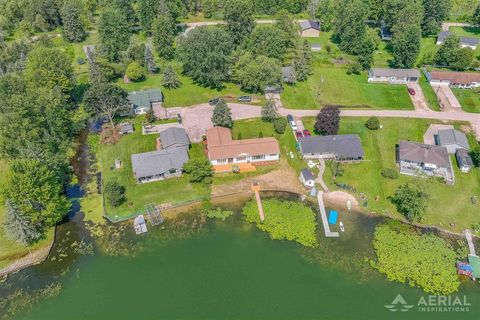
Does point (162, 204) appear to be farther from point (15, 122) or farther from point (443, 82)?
point (443, 82)

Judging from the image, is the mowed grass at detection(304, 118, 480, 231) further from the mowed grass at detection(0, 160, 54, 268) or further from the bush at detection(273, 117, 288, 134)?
the mowed grass at detection(0, 160, 54, 268)

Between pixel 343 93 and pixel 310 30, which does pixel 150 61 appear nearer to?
pixel 343 93

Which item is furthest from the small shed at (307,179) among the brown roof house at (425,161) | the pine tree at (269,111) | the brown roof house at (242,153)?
the pine tree at (269,111)

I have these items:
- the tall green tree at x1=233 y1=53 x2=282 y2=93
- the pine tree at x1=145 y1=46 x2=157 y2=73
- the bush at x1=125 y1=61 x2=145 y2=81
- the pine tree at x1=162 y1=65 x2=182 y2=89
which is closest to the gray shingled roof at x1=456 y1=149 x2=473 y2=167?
the tall green tree at x1=233 y1=53 x2=282 y2=93

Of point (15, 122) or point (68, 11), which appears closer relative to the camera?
point (15, 122)

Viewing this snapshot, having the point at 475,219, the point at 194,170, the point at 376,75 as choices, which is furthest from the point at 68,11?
the point at 475,219
